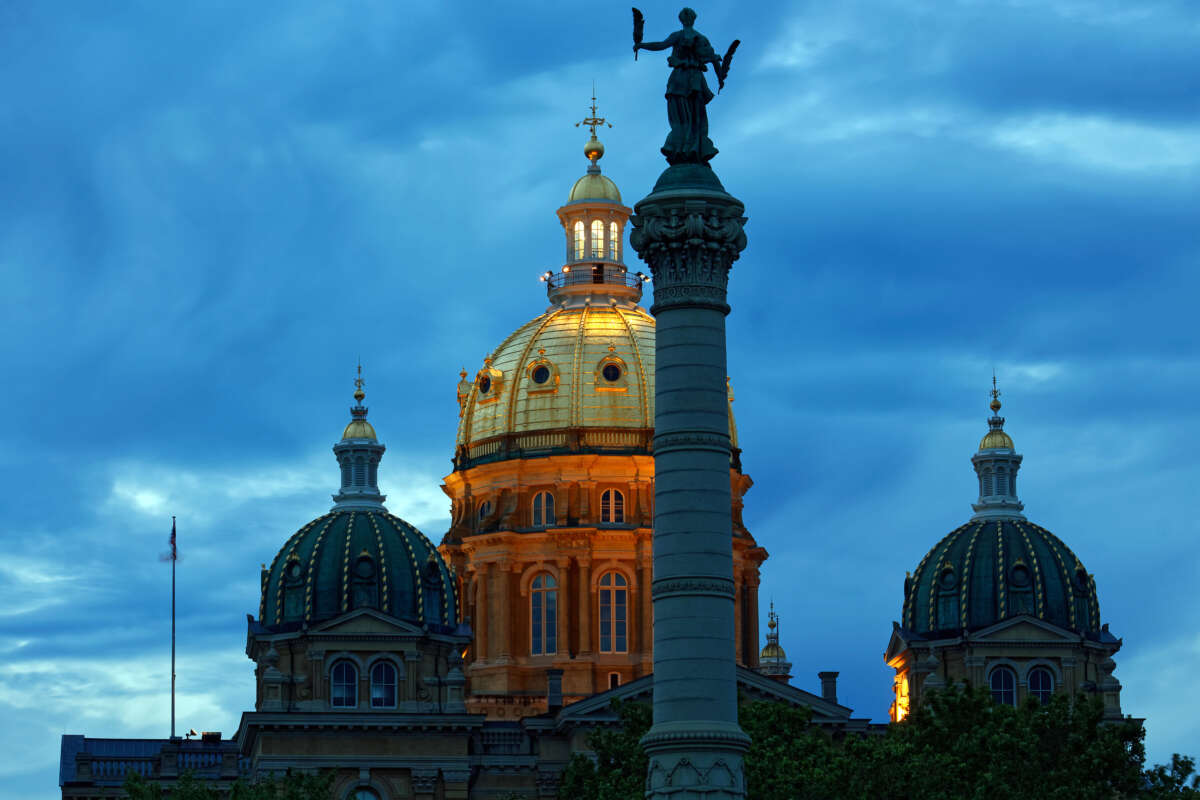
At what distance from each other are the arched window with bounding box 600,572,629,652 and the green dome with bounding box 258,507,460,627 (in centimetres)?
881

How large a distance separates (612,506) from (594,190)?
1547 cm

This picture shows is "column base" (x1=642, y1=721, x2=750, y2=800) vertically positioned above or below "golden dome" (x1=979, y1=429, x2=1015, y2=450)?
below

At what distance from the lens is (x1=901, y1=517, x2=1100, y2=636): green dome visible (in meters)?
128

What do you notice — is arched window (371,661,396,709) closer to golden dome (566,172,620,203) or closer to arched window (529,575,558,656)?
arched window (529,575,558,656)

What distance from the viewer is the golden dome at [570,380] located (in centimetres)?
13425

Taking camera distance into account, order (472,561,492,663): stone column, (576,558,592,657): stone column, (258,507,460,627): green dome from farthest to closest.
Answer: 1. (472,561,492,663): stone column
2. (576,558,592,657): stone column
3. (258,507,460,627): green dome

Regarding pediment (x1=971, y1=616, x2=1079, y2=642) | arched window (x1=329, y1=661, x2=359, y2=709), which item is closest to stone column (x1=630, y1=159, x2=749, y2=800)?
arched window (x1=329, y1=661, x2=359, y2=709)

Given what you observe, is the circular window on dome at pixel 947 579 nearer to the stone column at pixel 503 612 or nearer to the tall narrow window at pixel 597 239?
the stone column at pixel 503 612

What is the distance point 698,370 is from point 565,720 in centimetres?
5413

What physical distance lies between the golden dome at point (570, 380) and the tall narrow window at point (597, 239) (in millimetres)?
3595

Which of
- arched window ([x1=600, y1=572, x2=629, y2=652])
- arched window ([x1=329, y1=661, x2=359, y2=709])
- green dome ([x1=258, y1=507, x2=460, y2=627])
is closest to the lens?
arched window ([x1=329, y1=661, x2=359, y2=709])

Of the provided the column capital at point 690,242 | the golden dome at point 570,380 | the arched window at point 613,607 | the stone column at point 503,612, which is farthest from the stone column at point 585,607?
the column capital at point 690,242

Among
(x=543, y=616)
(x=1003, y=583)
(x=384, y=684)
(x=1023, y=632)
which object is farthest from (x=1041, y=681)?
(x=384, y=684)

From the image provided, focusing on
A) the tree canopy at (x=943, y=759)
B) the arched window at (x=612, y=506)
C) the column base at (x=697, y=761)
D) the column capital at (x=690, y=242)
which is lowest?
the column base at (x=697, y=761)
